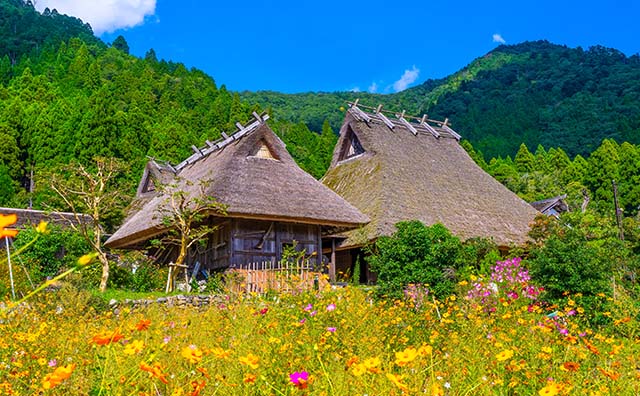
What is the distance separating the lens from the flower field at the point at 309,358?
273 cm

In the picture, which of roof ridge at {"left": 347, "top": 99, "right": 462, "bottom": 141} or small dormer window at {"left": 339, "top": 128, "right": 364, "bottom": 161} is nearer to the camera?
small dormer window at {"left": 339, "top": 128, "right": 364, "bottom": 161}

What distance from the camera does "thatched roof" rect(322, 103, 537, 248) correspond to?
17406mm

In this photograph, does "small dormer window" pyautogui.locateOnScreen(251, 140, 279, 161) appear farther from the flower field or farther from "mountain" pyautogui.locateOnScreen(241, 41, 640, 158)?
"mountain" pyautogui.locateOnScreen(241, 41, 640, 158)

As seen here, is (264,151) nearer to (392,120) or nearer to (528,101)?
(392,120)

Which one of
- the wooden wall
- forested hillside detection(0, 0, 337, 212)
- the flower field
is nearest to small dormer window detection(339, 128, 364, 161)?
the wooden wall

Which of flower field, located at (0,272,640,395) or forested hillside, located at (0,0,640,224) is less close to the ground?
forested hillside, located at (0,0,640,224)

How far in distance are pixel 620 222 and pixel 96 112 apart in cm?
2445

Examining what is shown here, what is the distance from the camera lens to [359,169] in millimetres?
20750

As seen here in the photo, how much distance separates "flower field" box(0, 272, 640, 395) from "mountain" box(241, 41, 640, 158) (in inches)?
1776

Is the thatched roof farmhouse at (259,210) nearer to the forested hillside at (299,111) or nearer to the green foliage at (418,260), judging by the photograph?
the forested hillside at (299,111)

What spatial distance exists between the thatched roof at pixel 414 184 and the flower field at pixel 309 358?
35.1 feet

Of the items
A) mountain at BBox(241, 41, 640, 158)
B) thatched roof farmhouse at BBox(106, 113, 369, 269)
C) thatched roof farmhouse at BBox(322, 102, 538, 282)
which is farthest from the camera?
mountain at BBox(241, 41, 640, 158)

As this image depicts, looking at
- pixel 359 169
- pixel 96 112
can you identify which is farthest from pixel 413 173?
pixel 96 112

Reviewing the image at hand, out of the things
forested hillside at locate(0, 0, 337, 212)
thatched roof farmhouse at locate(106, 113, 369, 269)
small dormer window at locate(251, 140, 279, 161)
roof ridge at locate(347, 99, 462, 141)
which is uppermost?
forested hillside at locate(0, 0, 337, 212)
